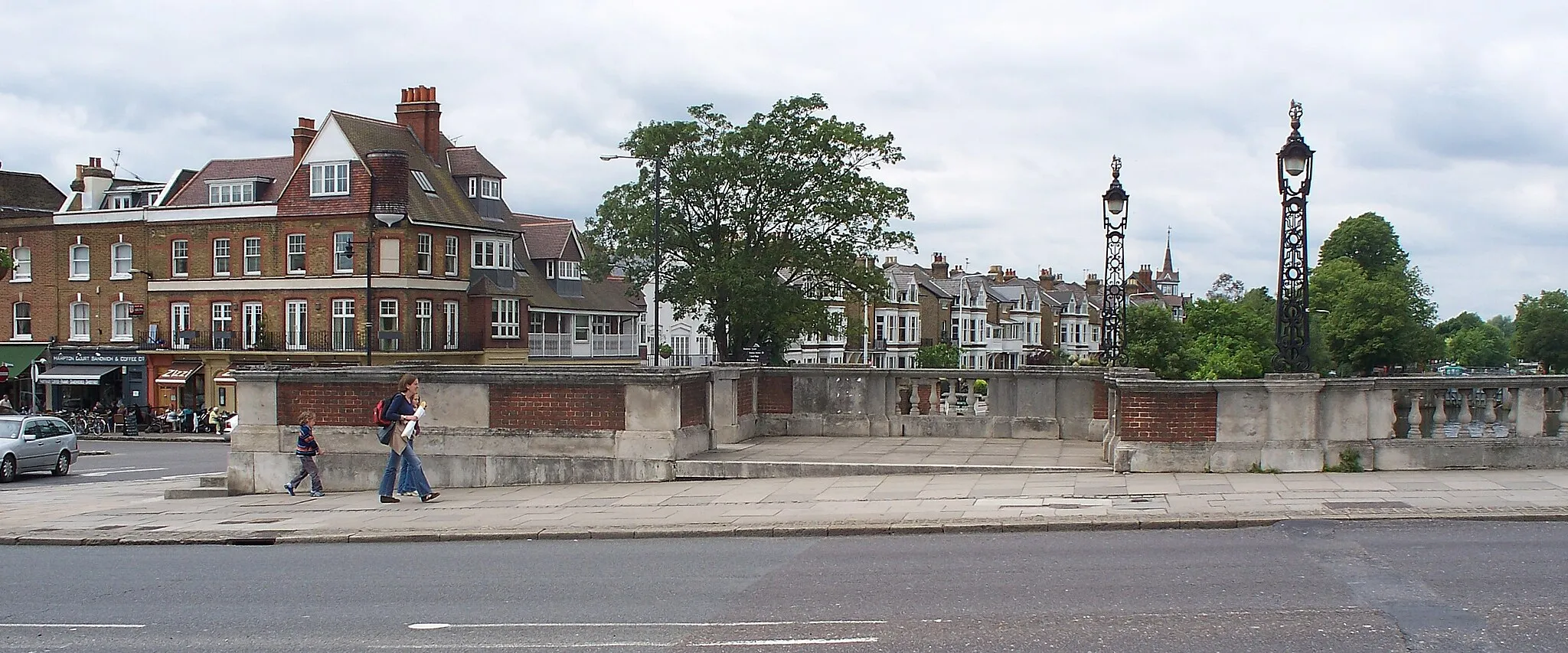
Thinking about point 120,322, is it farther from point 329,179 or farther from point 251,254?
point 329,179

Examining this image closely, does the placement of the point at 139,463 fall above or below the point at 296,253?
below

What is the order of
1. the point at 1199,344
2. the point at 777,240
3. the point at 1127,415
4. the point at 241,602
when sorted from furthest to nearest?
the point at 1199,344, the point at 777,240, the point at 1127,415, the point at 241,602

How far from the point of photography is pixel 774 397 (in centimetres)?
2045

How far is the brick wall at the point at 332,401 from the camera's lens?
17.7 m

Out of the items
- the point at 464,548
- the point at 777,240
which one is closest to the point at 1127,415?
the point at 464,548

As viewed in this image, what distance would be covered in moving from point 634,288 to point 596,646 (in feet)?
144

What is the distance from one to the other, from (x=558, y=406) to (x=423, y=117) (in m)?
44.9

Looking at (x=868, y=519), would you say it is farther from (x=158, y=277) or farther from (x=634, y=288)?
(x=158, y=277)

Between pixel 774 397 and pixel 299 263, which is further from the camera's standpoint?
pixel 299 263

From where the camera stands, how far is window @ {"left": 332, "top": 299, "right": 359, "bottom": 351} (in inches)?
2051

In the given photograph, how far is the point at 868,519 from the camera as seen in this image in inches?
→ 491

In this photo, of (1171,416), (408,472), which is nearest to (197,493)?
(408,472)

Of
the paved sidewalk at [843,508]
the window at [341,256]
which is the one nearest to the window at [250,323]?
the window at [341,256]

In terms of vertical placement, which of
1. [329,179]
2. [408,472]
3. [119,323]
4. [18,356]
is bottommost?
[408,472]
